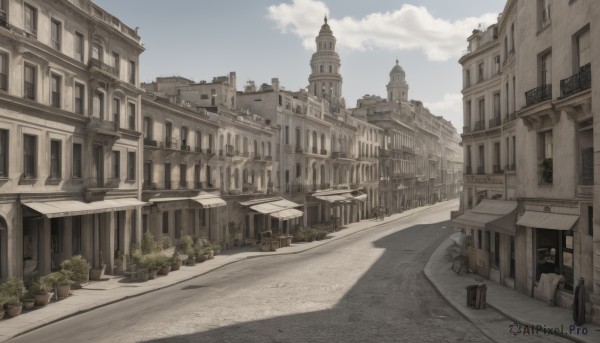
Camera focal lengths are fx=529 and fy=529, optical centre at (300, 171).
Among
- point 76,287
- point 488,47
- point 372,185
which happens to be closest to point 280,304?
point 76,287

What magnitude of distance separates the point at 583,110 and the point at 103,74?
23491mm

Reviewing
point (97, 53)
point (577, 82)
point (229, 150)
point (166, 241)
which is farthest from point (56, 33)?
point (577, 82)

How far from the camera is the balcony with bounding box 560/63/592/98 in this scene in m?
18.3

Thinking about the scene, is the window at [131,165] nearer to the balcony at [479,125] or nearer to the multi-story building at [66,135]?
the multi-story building at [66,135]

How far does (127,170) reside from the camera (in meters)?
32.6

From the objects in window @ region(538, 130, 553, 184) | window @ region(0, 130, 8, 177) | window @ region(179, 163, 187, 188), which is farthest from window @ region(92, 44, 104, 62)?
window @ region(538, 130, 553, 184)

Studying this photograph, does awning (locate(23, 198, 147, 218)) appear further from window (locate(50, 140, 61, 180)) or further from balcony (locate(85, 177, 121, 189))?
window (locate(50, 140, 61, 180))

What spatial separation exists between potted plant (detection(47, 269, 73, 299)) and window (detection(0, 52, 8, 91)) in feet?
26.9

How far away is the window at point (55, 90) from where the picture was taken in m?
25.7

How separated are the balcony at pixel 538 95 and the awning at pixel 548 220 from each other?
471 cm

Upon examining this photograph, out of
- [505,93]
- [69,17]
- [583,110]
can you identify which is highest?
[69,17]

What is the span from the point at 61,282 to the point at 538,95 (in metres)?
21.9

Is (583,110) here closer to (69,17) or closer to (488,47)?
(488,47)

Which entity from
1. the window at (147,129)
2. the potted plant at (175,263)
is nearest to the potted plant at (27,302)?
the potted plant at (175,263)
